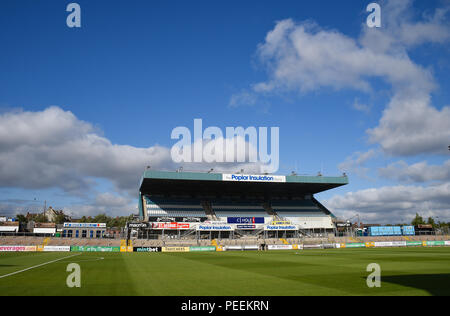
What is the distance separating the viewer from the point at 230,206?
9175 cm

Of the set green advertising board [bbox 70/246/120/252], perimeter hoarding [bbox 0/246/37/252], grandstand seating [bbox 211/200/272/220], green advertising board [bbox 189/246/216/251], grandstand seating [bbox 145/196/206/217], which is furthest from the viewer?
grandstand seating [bbox 211/200/272/220]

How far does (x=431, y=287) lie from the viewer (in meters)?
14.6

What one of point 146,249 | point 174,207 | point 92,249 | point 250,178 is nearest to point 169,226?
point 174,207

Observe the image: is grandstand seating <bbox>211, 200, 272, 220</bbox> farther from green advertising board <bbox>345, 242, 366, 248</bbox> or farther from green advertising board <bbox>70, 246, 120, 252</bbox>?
green advertising board <bbox>70, 246, 120, 252</bbox>

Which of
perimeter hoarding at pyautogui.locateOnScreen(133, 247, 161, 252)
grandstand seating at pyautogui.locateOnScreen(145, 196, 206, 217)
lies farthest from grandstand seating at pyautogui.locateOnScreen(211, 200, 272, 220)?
perimeter hoarding at pyautogui.locateOnScreen(133, 247, 161, 252)

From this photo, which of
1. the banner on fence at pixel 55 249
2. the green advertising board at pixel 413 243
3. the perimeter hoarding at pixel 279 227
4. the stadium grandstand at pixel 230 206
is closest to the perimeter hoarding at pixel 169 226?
the stadium grandstand at pixel 230 206

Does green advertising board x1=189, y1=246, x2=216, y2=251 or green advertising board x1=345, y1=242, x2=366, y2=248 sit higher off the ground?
green advertising board x1=189, y1=246, x2=216, y2=251

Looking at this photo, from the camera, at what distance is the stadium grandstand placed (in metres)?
77.8

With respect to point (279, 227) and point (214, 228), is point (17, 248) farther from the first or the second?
point (279, 227)
